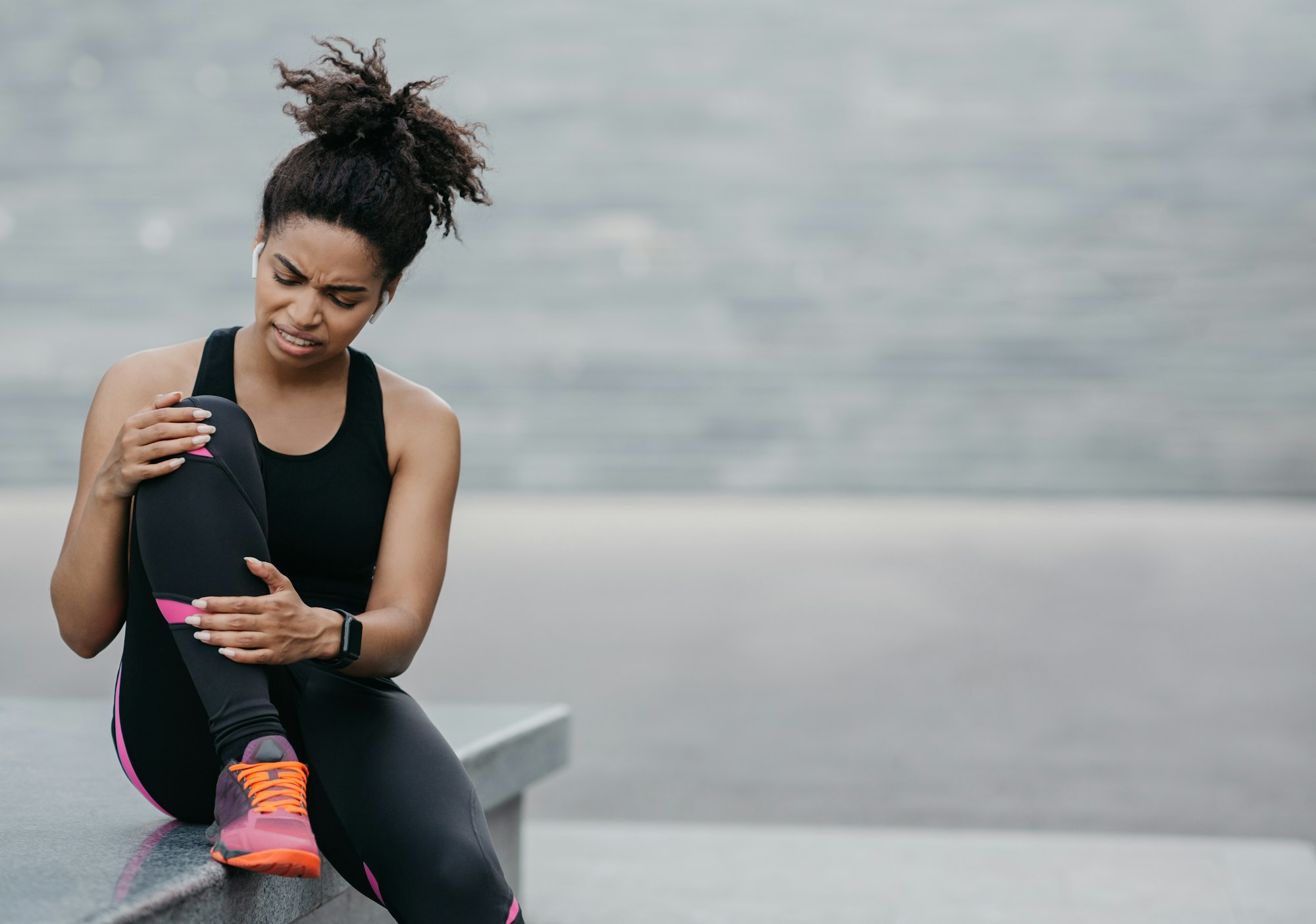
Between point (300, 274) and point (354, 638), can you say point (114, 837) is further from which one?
point (300, 274)

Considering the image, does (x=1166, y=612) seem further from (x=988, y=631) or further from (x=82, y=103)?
(x=82, y=103)

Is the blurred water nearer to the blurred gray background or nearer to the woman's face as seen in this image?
the blurred gray background

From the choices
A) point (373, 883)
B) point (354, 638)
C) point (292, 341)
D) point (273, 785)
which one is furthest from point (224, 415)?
point (373, 883)

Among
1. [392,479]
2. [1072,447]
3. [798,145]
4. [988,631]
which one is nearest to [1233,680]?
[988,631]

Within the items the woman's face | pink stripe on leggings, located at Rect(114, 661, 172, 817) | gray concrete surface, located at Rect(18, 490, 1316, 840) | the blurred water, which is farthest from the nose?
the blurred water

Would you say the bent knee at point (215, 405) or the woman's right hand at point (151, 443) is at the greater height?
the bent knee at point (215, 405)

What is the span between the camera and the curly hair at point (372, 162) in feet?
5.01

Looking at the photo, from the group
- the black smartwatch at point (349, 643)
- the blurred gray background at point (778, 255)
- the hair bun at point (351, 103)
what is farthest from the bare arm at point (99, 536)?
the blurred gray background at point (778, 255)

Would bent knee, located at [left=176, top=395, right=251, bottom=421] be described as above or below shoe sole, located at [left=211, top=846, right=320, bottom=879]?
above

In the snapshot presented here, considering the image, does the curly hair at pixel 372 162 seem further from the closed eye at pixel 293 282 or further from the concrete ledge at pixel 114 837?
the concrete ledge at pixel 114 837

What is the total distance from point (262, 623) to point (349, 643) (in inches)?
4.2

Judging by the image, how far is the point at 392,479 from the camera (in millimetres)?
1657

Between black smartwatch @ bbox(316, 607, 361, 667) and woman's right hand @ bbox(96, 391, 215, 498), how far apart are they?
23 cm

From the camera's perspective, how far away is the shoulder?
64.9 inches
